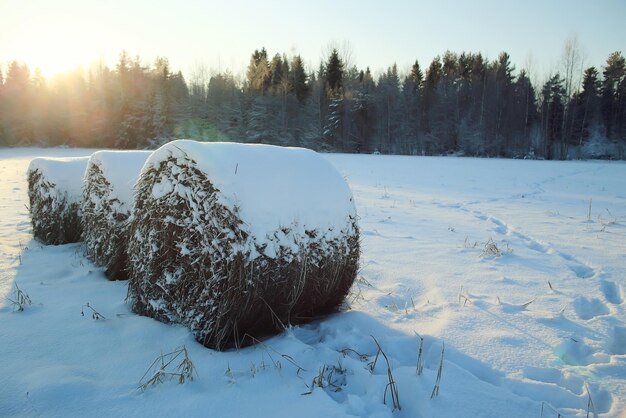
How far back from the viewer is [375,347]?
8.63 ft

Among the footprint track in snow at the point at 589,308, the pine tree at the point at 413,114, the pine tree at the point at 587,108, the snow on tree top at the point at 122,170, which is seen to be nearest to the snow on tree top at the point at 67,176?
the snow on tree top at the point at 122,170

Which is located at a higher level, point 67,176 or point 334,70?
point 334,70

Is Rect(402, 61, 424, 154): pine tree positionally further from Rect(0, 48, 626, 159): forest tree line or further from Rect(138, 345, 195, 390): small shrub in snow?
Rect(138, 345, 195, 390): small shrub in snow

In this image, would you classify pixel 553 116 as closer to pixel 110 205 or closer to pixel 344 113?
pixel 344 113

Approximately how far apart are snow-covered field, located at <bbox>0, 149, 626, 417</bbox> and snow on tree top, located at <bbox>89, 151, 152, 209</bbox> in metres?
0.98

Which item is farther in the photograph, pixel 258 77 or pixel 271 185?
pixel 258 77

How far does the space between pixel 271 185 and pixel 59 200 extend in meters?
4.32

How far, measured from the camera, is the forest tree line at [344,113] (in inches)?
1533

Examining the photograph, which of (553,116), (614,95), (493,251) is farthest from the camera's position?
(614,95)

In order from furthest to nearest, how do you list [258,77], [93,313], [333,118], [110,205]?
[258,77]
[333,118]
[110,205]
[93,313]

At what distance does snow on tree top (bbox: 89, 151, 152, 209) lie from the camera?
4.02 m

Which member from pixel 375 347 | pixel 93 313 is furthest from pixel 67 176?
pixel 375 347

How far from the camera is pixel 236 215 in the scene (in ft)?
8.17

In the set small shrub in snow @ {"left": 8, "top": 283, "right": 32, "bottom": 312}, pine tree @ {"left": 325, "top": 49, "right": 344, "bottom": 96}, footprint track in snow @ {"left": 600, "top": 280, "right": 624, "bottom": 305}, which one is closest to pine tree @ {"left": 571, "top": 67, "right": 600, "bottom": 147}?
pine tree @ {"left": 325, "top": 49, "right": 344, "bottom": 96}
